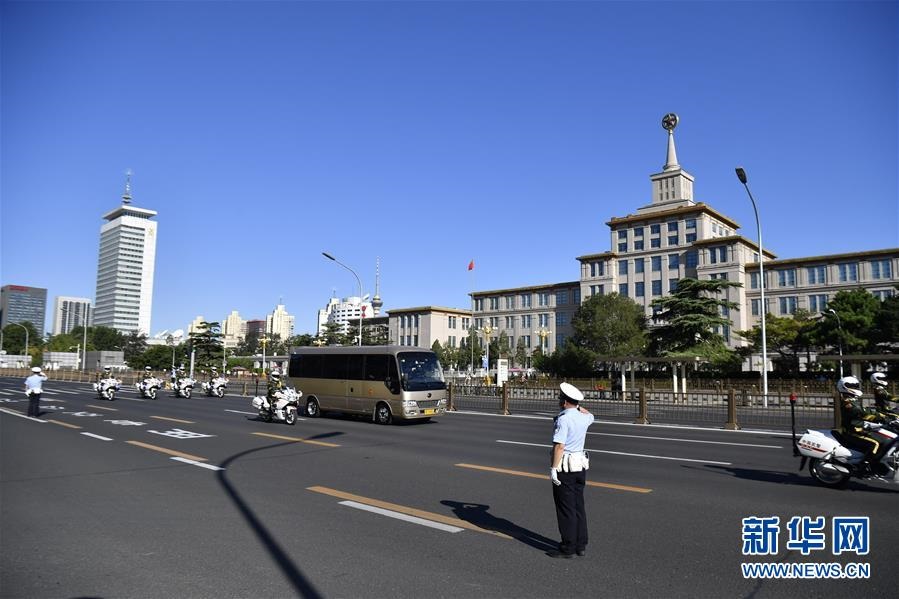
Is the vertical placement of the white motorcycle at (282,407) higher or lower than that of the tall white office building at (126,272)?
lower

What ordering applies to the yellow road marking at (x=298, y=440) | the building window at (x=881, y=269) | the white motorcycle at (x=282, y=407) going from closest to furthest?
the yellow road marking at (x=298, y=440)
the white motorcycle at (x=282, y=407)
the building window at (x=881, y=269)

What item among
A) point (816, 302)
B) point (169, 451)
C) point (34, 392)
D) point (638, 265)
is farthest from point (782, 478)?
point (638, 265)

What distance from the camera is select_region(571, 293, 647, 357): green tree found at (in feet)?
224

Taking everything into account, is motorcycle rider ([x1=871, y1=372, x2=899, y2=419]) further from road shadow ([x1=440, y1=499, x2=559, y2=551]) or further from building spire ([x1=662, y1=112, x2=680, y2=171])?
building spire ([x1=662, y1=112, x2=680, y2=171])

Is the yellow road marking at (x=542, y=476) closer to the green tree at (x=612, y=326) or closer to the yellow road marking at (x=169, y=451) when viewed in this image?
the yellow road marking at (x=169, y=451)

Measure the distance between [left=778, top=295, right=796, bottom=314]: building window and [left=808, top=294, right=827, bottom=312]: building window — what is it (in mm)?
1654

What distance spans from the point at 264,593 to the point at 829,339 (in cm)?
5982

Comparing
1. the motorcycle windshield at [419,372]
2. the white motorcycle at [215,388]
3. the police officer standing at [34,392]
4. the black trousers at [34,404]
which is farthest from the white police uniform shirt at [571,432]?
the white motorcycle at [215,388]

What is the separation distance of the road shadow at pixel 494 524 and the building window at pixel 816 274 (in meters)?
75.2

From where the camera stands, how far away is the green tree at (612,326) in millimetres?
68312

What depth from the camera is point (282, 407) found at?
1914 centimetres

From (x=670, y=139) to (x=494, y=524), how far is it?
9350 centimetres

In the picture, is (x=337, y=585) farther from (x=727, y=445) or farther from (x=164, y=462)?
(x=727, y=445)

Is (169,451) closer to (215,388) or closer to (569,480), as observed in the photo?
(569,480)
